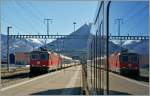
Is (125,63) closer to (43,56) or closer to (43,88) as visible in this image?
(43,88)

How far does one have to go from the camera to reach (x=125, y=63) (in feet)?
10.8

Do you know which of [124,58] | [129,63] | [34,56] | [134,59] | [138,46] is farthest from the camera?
[34,56]

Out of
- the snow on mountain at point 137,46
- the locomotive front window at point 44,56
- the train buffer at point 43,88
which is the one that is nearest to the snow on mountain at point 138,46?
the snow on mountain at point 137,46

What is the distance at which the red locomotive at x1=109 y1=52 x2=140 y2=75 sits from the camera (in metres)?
2.91

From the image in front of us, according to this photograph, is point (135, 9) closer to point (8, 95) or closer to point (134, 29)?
point (134, 29)

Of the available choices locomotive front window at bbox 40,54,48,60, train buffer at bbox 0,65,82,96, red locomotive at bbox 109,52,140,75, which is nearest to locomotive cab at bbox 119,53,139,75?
red locomotive at bbox 109,52,140,75

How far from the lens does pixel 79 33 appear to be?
8300cm

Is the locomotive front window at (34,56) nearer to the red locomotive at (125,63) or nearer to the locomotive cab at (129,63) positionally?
the red locomotive at (125,63)

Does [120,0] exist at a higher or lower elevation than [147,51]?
higher

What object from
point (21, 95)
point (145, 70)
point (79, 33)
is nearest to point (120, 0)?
point (145, 70)

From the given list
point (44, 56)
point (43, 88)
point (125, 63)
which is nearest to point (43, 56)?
point (44, 56)

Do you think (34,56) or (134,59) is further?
(34,56)

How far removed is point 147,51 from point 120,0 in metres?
0.97

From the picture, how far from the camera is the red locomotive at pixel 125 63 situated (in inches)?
114
